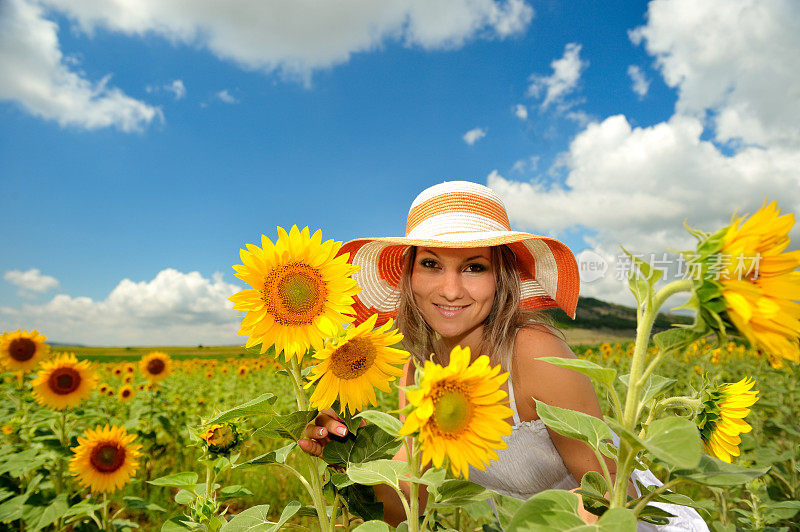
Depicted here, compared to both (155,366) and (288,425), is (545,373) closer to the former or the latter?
(288,425)

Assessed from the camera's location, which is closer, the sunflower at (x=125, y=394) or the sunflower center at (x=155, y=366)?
the sunflower center at (x=155, y=366)

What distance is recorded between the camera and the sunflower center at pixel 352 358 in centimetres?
119

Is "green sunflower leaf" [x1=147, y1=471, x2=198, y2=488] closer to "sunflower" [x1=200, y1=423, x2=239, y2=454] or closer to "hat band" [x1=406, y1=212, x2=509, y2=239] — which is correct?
"sunflower" [x1=200, y1=423, x2=239, y2=454]

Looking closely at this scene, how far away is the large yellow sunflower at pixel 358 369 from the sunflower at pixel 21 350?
4.50m

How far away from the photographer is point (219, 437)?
1738 mm

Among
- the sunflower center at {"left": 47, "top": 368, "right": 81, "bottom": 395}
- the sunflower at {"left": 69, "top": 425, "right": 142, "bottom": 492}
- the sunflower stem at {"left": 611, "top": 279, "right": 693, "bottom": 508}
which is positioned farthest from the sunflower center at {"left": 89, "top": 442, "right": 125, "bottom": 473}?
the sunflower stem at {"left": 611, "top": 279, "right": 693, "bottom": 508}

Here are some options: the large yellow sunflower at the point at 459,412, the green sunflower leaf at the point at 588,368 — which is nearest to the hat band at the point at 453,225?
the large yellow sunflower at the point at 459,412

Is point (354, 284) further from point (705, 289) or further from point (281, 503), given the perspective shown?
point (281, 503)

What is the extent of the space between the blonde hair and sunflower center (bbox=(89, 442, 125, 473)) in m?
2.21

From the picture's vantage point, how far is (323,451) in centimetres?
120

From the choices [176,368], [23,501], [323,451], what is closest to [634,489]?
[323,451]

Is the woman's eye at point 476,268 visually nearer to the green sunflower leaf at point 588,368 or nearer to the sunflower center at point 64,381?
the green sunflower leaf at point 588,368

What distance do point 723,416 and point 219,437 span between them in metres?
1.59

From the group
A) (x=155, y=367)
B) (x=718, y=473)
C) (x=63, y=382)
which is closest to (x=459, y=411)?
(x=718, y=473)
